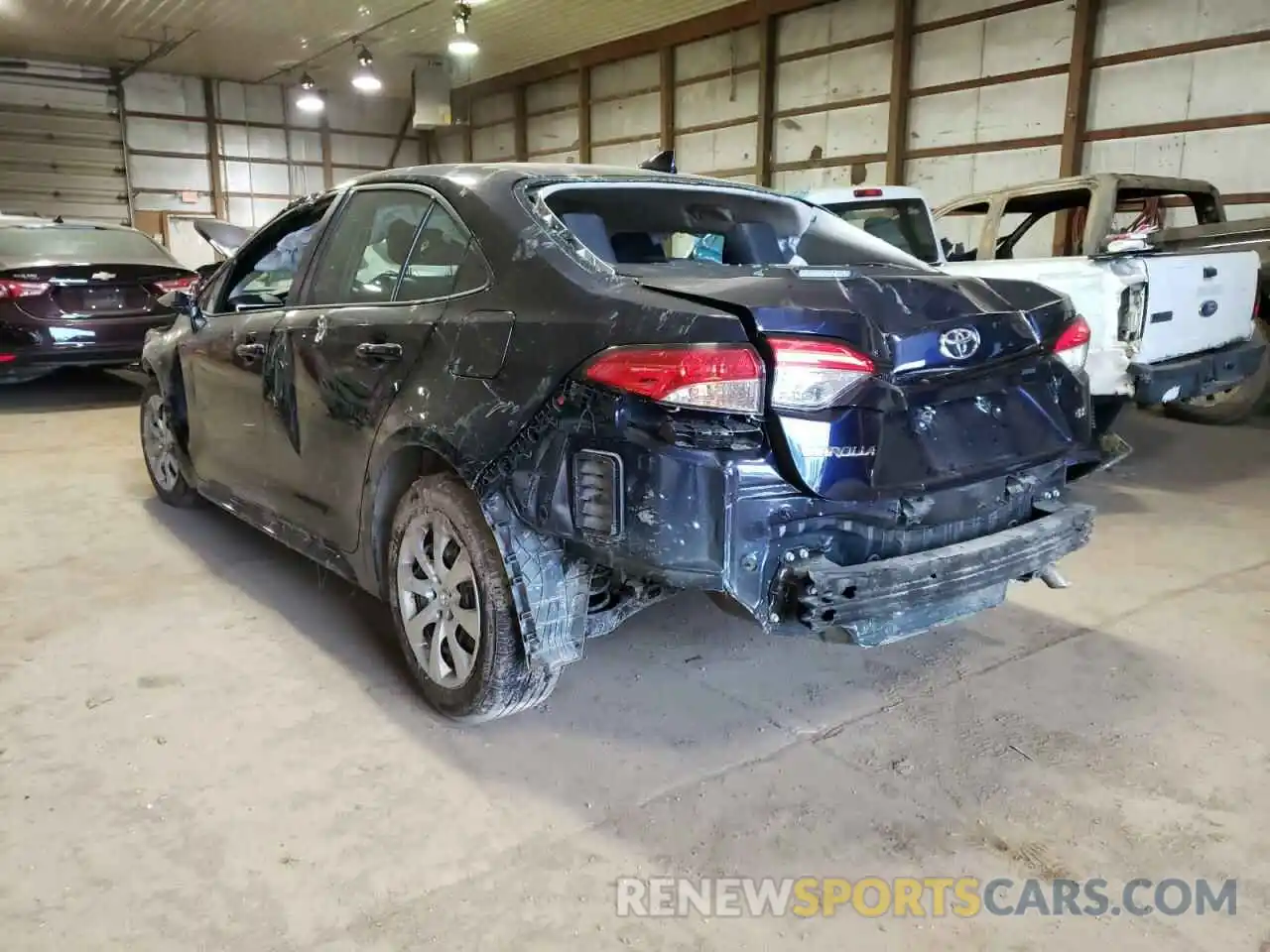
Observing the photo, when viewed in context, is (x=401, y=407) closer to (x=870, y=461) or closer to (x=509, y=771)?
(x=509, y=771)

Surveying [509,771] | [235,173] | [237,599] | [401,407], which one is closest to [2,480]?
[237,599]

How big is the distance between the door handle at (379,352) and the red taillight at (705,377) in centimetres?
88

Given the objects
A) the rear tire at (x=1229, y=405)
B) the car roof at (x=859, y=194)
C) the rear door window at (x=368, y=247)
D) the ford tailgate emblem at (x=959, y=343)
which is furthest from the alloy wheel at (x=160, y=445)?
the rear tire at (x=1229, y=405)

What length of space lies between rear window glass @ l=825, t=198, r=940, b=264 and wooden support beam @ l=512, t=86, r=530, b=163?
1076 centimetres

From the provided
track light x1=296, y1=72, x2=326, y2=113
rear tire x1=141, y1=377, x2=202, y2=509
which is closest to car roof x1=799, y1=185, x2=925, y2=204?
rear tire x1=141, y1=377, x2=202, y2=509

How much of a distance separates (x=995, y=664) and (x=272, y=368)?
249 centimetres

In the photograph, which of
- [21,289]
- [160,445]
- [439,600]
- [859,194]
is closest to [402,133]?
[21,289]

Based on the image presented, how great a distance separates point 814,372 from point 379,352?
4.07 ft

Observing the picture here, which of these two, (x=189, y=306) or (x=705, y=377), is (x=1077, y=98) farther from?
(x=705, y=377)

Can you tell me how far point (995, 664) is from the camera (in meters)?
2.95

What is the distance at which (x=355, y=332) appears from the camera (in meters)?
2.72

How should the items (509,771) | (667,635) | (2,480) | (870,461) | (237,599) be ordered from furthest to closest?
1. (2,480)
2. (237,599)
3. (667,635)
4. (509,771)
5. (870,461)

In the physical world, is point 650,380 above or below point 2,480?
above

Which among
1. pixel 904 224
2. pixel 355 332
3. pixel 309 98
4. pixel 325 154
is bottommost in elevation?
pixel 355 332
